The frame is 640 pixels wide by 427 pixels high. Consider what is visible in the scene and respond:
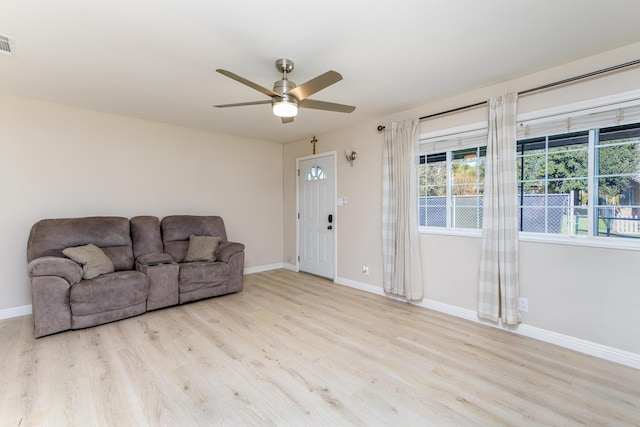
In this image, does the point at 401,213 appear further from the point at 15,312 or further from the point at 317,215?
the point at 15,312

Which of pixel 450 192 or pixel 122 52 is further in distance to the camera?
pixel 450 192

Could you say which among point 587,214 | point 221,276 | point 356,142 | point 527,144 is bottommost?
point 221,276

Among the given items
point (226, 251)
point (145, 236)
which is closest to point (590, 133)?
point (226, 251)

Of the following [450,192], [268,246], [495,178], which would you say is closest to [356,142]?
[450,192]

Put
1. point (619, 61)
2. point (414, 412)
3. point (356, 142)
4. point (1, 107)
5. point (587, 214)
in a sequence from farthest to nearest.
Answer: point (356, 142), point (1, 107), point (587, 214), point (619, 61), point (414, 412)

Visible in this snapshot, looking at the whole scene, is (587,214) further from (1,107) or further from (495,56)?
(1,107)

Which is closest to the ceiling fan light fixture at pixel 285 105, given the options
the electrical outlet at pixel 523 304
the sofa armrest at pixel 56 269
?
the sofa armrest at pixel 56 269

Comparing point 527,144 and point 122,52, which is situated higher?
point 122,52

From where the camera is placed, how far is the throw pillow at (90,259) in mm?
2998

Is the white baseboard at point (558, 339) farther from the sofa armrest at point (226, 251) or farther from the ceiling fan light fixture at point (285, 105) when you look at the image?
the ceiling fan light fixture at point (285, 105)

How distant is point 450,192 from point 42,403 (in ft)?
12.8

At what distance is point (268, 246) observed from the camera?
5477 millimetres

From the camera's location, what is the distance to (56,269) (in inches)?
108

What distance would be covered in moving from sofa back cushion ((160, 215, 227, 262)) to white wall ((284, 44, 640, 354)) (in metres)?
2.37
